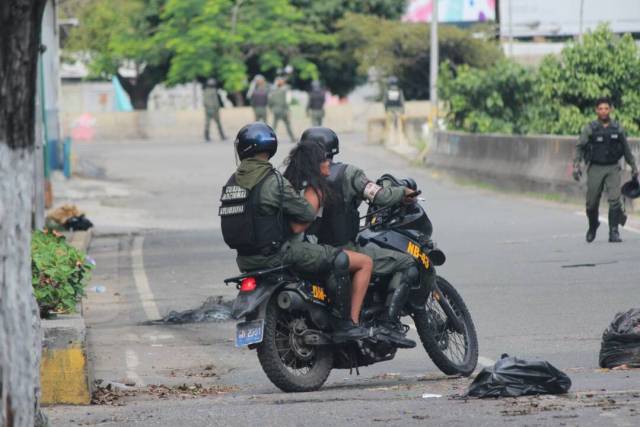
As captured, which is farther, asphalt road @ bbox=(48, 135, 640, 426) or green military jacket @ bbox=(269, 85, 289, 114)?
green military jacket @ bbox=(269, 85, 289, 114)

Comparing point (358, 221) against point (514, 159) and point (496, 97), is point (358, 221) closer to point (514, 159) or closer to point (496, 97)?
point (514, 159)

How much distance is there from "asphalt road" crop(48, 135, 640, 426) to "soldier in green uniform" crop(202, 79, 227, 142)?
17436 millimetres

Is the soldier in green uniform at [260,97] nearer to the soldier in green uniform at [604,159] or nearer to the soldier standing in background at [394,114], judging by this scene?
the soldier standing in background at [394,114]

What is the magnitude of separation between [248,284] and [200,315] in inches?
168

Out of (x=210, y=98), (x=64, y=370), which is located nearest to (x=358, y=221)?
(x=64, y=370)

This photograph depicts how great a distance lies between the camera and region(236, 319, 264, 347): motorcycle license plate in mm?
8336

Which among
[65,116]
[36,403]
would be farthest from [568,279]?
[65,116]

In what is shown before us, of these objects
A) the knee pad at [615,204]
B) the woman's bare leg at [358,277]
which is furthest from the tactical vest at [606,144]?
the woman's bare leg at [358,277]

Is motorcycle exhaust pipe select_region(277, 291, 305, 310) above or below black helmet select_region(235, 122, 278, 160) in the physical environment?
below

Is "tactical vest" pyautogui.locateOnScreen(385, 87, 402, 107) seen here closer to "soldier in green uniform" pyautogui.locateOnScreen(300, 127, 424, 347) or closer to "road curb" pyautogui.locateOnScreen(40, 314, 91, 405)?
"soldier in green uniform" pyautogui.locateOnScreen(300, 127, 424, 347)

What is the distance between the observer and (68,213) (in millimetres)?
21125

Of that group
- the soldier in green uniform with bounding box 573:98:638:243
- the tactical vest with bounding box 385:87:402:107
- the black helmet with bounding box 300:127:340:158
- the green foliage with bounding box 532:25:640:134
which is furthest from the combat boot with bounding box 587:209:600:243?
the tactical vest with bounding box 385:87:402:107

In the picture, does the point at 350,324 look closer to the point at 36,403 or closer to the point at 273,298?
the point at 273,298

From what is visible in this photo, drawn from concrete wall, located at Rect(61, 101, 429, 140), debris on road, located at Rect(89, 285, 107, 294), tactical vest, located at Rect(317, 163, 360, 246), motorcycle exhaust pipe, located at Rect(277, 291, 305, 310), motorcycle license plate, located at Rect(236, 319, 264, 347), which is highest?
tactical vest, located at Rect(317, 163, 360, 246)
